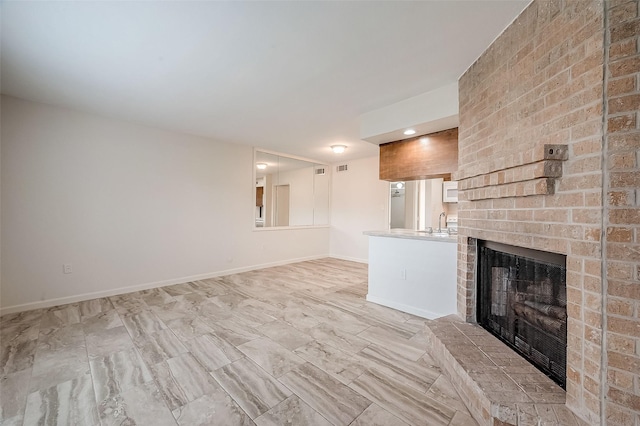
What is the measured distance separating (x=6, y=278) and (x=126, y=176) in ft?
5.61

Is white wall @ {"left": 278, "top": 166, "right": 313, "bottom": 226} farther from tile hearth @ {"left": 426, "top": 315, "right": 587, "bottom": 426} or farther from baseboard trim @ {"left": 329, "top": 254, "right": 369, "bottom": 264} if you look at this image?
tile hearth @ {"left": 426, "top": 315, "right": 587, "bottom": 426}

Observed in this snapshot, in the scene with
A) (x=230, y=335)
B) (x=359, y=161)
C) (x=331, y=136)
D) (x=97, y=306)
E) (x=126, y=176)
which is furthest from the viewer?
(x=359, y=161)

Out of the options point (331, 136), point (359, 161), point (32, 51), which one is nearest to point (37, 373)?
point (32, 51)

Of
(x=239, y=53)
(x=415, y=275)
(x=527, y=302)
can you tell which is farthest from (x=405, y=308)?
(x=239, y=53)

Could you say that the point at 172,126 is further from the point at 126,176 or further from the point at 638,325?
the point at 638,325

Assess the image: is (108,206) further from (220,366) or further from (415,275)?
(415,275)

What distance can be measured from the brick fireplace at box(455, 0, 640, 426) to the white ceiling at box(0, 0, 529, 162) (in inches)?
18.5

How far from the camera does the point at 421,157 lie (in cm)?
337

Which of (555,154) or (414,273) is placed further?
(414,273)

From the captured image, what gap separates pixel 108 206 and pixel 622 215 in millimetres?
4991

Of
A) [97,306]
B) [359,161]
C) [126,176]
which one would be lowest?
[97,306]

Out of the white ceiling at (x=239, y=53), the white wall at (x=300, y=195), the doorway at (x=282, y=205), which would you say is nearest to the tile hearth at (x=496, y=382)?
the white ceiling at (x=239, y=53)

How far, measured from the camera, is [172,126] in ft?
13.0

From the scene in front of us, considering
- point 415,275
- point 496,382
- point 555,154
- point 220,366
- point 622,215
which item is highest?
point 555,154
